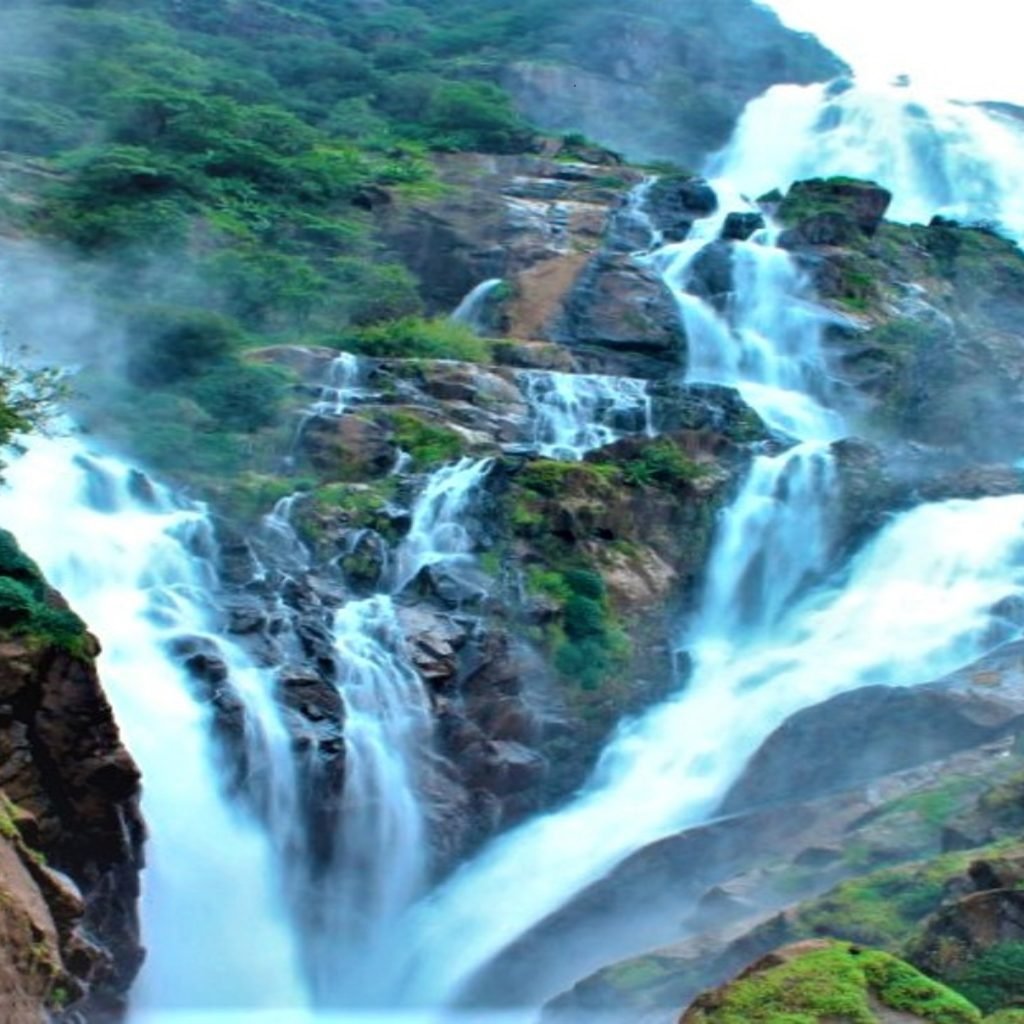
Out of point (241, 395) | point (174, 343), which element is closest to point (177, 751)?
point (241, 395)

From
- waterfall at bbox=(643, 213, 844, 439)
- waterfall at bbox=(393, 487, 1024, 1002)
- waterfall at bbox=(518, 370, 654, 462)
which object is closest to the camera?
waterfall at bbox=(393, 487, 1024, 1002)

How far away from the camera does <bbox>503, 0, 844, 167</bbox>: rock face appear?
176 feet

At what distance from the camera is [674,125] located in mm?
55312

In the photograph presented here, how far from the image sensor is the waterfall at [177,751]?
1620cm

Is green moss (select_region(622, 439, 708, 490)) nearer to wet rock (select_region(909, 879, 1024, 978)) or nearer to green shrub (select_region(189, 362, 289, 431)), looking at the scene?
green shrub (select_region(189, 362, 289, 431))

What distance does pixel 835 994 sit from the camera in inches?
381

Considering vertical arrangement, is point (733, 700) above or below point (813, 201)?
below

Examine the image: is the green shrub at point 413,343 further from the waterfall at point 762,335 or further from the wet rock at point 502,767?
the wet rock at point 502,767

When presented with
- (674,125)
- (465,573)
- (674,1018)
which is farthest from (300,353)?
(674,125)

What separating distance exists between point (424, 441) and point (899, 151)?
34969 mm

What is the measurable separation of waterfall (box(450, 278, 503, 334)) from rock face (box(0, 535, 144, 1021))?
20.0 meters

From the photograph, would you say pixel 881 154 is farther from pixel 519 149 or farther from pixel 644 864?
pixel 644 864

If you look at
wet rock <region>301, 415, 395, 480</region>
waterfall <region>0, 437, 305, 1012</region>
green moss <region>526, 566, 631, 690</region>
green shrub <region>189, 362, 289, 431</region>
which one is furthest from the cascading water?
green shrub <region>189, 362, 289, 431</region>

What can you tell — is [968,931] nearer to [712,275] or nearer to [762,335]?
[762,335]
